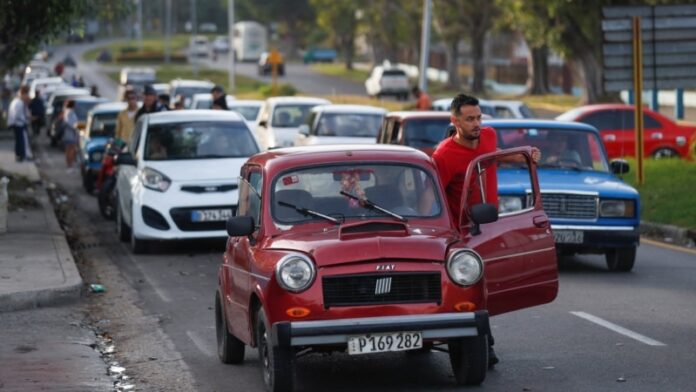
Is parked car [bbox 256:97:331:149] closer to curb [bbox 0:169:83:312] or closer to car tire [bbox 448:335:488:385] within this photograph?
curb [bbox 0:169:83:312]

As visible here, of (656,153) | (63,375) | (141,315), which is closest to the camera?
(63,375)

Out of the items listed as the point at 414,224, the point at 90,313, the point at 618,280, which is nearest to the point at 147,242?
the point at 90,313

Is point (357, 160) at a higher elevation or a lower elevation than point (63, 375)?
higher

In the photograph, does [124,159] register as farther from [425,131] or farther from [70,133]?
[70,133]

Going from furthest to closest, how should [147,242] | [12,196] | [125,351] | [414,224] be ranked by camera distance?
[12,196] < [147,242] < [125,351] < [414,224]

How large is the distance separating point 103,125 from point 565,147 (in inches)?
636

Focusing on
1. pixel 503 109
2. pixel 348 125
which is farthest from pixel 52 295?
pixel 503 109

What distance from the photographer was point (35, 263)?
16.7 metres

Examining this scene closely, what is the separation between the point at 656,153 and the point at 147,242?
52.4 feet

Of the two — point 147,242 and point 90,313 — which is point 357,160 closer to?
point 90,313

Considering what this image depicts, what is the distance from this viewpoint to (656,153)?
32156 mm

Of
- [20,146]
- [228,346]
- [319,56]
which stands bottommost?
[228,346]

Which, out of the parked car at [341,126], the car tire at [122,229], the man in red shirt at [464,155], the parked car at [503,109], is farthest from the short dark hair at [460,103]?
the parked car at [503,109]

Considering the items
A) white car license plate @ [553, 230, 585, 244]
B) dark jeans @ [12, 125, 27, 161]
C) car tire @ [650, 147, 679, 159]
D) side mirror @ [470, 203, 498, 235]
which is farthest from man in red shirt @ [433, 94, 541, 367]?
dark jeans @ [12, 125, 27, 161]
